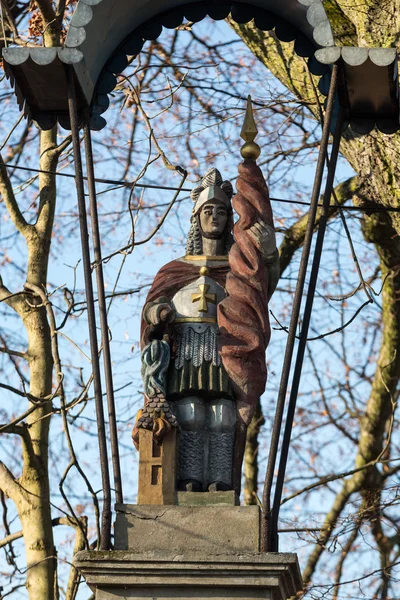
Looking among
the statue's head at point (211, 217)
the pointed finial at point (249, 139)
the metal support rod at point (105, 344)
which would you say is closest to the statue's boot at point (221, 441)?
the metal support rod at point (105, 344)

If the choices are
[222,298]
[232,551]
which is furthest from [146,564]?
[222,298]

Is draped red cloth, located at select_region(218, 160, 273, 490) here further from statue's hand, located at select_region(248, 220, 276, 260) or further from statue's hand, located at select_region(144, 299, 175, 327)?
statue's hand, located at select_region(144, 299, 175, 327)

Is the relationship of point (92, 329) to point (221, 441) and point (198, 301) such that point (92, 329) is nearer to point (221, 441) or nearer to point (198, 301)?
point (198, 301)

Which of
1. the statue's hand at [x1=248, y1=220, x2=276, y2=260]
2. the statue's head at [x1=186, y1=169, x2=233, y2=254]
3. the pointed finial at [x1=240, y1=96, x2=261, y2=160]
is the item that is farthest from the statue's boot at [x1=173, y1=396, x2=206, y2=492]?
the pointed finial at [x1=240, y1=96, x2=261, y2=160]

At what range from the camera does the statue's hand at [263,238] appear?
670cm

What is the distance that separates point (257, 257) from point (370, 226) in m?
4.44

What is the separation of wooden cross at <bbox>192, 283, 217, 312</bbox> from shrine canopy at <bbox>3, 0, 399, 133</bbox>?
1.12m

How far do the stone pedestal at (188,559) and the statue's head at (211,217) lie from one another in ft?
4.92

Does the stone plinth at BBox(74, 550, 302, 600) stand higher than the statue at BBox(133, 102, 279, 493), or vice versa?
the statue at BBox(133, 102, 279, 493)

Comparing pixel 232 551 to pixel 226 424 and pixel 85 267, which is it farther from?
pixel 85 267

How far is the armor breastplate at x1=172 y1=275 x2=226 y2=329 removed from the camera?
6668 millimetres

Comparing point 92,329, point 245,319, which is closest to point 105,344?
point 92,329

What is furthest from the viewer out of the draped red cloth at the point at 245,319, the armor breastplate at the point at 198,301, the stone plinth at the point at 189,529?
the armor breastplate at the point at 198,301

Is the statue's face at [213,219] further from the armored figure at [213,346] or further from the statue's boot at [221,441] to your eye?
the statue's boot at [221,441]
